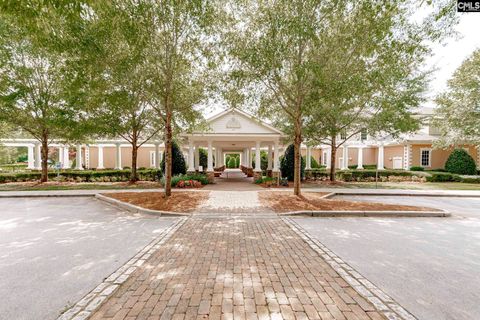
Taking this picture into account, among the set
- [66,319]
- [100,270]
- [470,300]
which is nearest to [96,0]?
[100,270]

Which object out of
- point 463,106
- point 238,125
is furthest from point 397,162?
point 238,125

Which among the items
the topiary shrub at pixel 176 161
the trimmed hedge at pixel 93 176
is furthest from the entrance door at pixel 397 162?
the trimmed hedge at pixel 93 176

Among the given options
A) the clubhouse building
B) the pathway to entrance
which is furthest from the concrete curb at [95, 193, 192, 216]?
the clubhouse building

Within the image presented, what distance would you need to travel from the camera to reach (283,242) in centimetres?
559

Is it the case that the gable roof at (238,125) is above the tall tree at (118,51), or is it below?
below

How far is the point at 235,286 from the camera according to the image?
3.52 metres

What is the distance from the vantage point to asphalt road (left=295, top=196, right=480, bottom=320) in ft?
10.8

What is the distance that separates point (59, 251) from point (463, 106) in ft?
92.6

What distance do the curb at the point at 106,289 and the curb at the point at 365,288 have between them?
3.62 metres

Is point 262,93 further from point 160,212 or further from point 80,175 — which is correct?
point 80,175

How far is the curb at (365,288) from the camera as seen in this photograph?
9.80 feet

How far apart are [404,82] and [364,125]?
3701 mm

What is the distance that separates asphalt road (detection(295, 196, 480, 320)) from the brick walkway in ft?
2.45

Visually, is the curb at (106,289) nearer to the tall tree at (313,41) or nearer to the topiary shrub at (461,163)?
the tall tree at (313,41)
